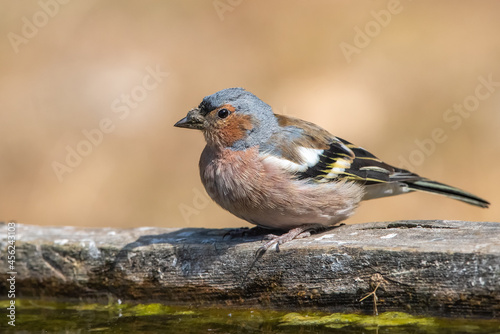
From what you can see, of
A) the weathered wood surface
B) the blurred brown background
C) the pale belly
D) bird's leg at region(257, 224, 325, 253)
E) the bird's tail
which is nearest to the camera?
the weathered wood surface

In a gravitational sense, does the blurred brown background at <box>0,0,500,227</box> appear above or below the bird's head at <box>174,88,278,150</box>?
above

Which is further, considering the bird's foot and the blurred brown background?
the blurred brown background

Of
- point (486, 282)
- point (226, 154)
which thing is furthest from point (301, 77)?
point (486, 282)

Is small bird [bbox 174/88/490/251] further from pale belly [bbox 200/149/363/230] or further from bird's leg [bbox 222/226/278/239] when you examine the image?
bird's leg [bbox 222/226/278/239]

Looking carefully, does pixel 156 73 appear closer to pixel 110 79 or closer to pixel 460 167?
pixel 110 79

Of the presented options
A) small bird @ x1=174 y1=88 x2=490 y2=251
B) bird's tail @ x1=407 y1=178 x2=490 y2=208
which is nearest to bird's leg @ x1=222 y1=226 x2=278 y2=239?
small bird @ x1=174 y1=88 x2=490 y2=251

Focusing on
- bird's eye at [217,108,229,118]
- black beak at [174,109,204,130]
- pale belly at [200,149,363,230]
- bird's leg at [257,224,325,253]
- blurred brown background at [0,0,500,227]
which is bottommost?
bird's leg at [257,224,325,253]

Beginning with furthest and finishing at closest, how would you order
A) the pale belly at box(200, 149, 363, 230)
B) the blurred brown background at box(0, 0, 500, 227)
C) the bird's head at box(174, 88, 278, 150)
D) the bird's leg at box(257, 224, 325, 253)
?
1. the blurred brown background at box(0, 0, 500, 227)
2. the bird's head at box(174, 88, 278, 150)
3. the pale belly at box(200, 149, 363, 230)
4. the bird's leg at box(257, 224, 325, 253)

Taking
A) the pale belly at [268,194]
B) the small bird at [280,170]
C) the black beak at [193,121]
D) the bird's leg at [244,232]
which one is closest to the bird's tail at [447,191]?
the small bird at [280,170]

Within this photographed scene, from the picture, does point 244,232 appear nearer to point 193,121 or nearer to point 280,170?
point 280,170
